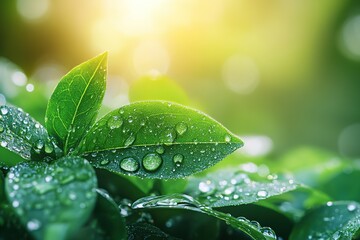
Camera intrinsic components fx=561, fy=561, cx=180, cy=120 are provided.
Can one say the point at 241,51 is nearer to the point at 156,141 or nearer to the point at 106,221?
the point at 156,141

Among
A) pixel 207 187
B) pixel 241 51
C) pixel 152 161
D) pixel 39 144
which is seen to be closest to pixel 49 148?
pixel 39 144

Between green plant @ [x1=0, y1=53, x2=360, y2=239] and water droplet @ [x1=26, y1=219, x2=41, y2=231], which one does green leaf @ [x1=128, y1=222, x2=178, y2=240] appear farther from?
water droplet @ [x1=26, y1=219, x2=41, y2=231]

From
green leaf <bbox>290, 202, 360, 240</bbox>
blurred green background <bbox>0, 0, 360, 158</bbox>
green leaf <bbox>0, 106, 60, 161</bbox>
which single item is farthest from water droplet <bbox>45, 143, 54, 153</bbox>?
blurred green background <bbox>0, 0, 360, 158</bbox>

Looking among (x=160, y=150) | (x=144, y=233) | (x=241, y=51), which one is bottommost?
(x=144, y=233)

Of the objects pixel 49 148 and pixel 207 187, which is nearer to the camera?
pixel 49 148

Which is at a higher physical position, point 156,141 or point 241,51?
point 241,51

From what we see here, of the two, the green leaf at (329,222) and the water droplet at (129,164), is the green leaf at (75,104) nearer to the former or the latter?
the water droplet at (129,164)

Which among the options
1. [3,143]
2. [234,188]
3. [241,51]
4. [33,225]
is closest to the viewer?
[33,225]
